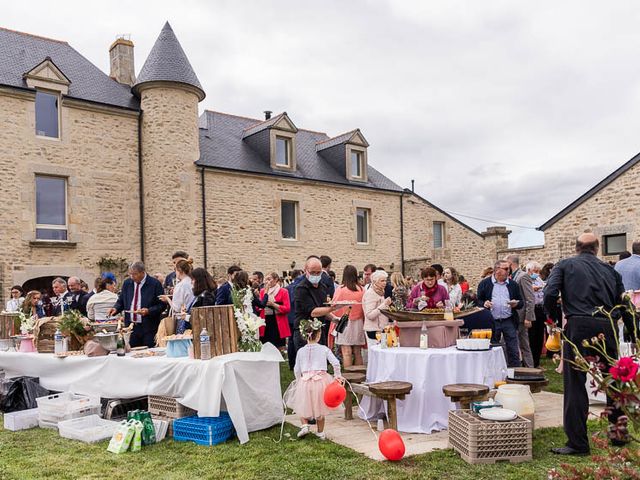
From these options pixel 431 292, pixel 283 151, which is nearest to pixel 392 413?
pixel 431 292

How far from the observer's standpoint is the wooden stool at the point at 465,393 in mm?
5238

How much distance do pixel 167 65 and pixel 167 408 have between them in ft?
41.5

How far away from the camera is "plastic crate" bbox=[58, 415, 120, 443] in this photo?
5807 millimetres

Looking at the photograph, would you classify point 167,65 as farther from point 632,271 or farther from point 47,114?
point 632,271

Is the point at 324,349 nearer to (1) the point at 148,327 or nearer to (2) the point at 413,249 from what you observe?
(1) the point at 148,327

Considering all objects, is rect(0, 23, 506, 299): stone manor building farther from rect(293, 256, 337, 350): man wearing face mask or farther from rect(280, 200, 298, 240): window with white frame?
rect(293, 256, 337, 350): man wearing face mask

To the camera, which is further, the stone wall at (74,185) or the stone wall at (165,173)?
the stone wall at (165,173)

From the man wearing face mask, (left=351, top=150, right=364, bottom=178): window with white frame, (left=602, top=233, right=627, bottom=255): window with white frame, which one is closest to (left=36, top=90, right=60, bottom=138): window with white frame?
(left=351, top=150, right=364, bottom=178): window with white frame

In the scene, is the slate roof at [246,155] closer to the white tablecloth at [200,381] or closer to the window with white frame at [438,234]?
the window with white frame at [438,234]

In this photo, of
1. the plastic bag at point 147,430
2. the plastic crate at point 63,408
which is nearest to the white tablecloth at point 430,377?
the plastic bag at point 147,430

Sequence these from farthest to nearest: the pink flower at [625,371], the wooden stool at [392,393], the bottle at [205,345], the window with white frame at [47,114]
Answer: the window with white frame at [47,114] → the bottle at [205,345] → the wooden stool at [392,393] → the pink flower at [625,371]

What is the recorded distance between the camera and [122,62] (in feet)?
57.8

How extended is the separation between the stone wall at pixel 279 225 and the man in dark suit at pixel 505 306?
10.4 m

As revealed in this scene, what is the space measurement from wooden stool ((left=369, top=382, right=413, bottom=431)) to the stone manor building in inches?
452
